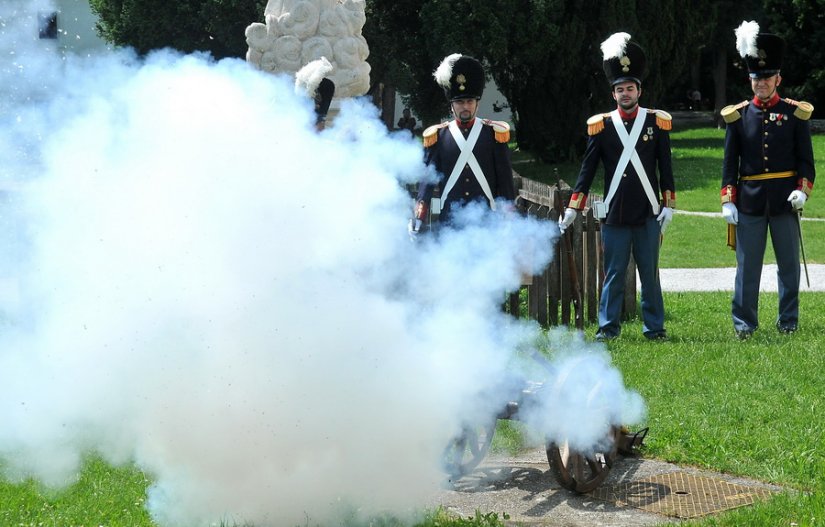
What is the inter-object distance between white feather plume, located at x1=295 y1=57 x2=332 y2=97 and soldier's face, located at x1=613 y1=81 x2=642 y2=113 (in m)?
2.23

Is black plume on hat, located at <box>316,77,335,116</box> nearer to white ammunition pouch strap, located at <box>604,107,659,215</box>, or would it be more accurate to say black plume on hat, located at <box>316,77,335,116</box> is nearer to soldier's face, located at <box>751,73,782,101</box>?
white ammunition pouch strap, located at <box>604,107,659,215</box>

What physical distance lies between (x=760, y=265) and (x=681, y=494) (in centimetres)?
419

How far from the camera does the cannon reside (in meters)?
5.42

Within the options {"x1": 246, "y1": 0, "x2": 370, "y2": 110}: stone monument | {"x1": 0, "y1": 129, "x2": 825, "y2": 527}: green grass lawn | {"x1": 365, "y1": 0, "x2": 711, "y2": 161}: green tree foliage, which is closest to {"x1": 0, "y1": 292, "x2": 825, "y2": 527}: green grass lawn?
{"x1": 0, "y1": 129, "x2": 825, "y2": 527}: green grass lawn

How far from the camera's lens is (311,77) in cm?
908

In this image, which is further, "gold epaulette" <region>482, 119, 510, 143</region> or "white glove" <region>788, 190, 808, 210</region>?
"white glove" <region>788, 190, 808, 210</region>

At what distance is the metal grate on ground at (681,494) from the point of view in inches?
210

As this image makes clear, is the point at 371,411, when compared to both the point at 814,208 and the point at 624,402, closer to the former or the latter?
the point at 624,402

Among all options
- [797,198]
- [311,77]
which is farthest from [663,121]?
[311,77]

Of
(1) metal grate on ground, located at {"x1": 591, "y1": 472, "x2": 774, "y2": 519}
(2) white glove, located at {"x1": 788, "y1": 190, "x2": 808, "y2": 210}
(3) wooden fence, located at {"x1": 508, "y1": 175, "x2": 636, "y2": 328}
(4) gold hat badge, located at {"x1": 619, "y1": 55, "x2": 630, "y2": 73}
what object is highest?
(4) gold hat badge, located at {"x1": 619, "y1": 55, "x2": 630, "y2": 73}

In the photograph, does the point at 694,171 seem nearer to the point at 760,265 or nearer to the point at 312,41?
the point at 312,41

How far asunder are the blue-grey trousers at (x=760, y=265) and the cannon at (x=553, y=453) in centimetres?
360

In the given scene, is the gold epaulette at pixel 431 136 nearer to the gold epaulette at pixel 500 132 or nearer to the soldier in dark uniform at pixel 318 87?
the gold epaulette at pixel 500 132

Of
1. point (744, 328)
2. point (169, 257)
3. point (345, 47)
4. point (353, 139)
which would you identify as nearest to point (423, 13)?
point (345, 47)
